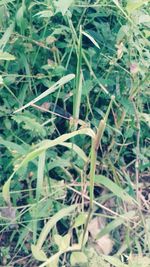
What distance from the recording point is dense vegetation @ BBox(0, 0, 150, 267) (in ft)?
4.79

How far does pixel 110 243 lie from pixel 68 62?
1.81 ft

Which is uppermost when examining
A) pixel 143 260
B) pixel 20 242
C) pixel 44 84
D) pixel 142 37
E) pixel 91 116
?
pixel 142 37

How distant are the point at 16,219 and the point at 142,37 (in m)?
0.65

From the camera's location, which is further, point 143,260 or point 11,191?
point 11,191

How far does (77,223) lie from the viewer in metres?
1.35

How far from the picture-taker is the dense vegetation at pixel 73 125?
1460 millimetres

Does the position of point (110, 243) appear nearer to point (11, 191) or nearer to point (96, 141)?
point (11, 191)

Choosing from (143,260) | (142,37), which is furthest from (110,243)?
(142,37)

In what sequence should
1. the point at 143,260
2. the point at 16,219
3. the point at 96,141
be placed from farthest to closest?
the point at 16,219 < the point at 143,260 < the point at 96,141

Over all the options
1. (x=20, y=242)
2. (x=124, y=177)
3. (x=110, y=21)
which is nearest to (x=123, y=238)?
(x=124, y=177)

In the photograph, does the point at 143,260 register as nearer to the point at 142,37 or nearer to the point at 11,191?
the point at 11,191

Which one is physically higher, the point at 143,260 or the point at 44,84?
the point at 44,84

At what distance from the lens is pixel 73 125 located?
144cm

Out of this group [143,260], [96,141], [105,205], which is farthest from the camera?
[105,205]
